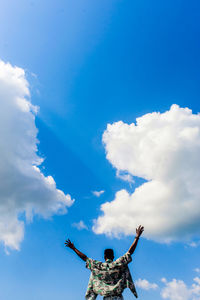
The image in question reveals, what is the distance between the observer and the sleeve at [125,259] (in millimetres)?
8609

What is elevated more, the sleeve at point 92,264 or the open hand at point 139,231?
the open hand at point 139,231

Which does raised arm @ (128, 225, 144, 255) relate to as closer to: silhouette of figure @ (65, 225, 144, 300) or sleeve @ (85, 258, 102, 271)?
silhouette of figure @ (65, 225, 144, 300)

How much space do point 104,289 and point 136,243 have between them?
6.02ft

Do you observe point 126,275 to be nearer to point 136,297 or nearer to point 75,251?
point 136,297

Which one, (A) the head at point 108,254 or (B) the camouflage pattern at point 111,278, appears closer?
(B) the camouflage pattern at point 111,278

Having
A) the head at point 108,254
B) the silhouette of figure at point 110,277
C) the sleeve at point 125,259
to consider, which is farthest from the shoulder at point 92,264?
the sleeve at point 125,259

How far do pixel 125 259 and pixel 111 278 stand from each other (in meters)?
0.79

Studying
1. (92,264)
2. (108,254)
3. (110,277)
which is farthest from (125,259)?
(92,264)

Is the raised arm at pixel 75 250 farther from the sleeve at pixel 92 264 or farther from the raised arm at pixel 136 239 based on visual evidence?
the raised arm at pixel 136 239

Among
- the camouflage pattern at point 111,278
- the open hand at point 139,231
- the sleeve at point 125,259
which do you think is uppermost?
the open hand at point 139,231

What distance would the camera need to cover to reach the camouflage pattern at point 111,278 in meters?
8.54

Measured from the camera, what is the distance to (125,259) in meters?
8.66

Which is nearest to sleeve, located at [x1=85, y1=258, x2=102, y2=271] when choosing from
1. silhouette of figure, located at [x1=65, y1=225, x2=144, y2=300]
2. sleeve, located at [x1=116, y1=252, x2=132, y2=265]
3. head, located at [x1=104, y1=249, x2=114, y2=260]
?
silhouette of figure, located at [x1=65, y1=225, x2=144, y2=300]

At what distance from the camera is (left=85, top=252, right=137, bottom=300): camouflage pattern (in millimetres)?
8539
